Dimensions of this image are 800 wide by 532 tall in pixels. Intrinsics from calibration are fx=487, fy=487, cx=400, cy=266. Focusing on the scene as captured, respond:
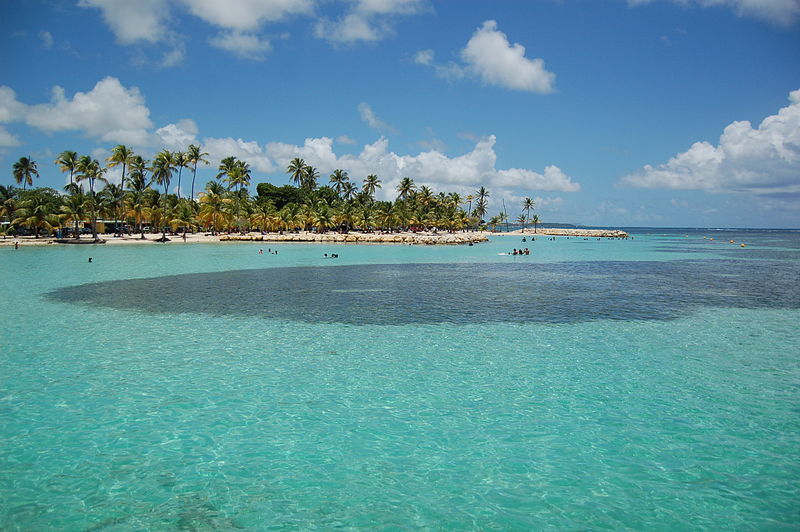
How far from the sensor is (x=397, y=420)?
388 inches

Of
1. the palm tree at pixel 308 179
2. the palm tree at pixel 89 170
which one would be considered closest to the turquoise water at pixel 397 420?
the palm tree at pixel 89 170

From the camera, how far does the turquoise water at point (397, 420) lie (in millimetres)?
6859

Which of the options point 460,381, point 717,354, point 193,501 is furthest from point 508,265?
point 193,501

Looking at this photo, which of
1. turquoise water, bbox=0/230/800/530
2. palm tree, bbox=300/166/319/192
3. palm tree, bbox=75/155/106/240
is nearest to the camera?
turquoise water, bbox=0/230/800/530

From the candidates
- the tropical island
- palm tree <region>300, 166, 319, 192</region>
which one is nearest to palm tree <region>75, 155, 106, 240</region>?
the tropical island

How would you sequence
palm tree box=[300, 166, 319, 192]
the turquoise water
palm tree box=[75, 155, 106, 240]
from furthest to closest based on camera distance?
palm tree box=[300, 166, 319, 192], palm tree box=[75, 155, 106, 240], the turquoise water

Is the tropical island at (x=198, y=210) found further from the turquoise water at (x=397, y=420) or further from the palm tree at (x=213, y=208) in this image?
the turquoise water at (x=397, y=420)

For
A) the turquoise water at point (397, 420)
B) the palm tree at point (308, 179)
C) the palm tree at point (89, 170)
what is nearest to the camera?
the turquoise water at point (397, 420)

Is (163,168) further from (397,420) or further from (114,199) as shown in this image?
(397,420)

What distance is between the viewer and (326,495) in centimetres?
719

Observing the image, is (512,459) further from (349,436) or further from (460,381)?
(460,381)

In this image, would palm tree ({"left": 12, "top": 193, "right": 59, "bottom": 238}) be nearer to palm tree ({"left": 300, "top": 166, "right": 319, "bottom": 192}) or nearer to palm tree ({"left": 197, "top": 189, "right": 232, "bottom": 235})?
palm tree ({"left": 197, "top": 189, "right": 232, "bottom": 235})

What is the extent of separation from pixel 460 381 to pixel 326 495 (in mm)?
5657

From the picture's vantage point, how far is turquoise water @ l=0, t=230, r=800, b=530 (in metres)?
6.86
